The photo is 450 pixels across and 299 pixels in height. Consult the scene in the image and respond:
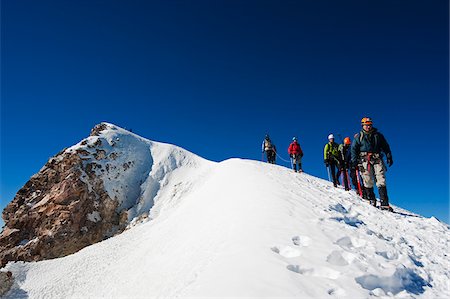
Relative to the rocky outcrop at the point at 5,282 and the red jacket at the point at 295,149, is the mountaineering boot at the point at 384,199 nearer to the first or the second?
the red jacket at the point at 295,149

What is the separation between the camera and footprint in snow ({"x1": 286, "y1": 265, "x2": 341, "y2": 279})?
510 cm

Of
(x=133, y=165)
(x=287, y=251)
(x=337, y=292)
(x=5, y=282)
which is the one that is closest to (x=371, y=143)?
(x=287, y=251)

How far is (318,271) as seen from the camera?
5195mm

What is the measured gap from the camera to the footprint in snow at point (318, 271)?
5.10 m

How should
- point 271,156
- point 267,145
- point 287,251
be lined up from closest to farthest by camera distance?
point 287,251 < point 267,145 < point 271,156

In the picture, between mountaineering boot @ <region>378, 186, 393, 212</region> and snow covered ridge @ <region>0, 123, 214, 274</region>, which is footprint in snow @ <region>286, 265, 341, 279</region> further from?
snow covered ridge @ <region>0, 123, 214, 274</region>

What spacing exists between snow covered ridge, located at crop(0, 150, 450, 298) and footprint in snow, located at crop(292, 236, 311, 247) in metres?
0.02

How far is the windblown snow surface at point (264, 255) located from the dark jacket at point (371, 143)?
2.12 m

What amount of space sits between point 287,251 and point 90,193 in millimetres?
23809

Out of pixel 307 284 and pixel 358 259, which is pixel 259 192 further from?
pixel 307 284

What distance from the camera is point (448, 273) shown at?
21.1ft

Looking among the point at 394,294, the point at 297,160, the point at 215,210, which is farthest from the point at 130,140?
the point at 394,294

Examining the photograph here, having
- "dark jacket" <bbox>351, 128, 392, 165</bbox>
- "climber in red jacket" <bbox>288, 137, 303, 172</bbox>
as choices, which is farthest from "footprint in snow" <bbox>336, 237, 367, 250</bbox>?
"climber in red jacket" <bbox>288, 137, 303, 172</bbox>

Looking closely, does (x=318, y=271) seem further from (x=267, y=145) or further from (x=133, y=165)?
(x=133, y=165)
